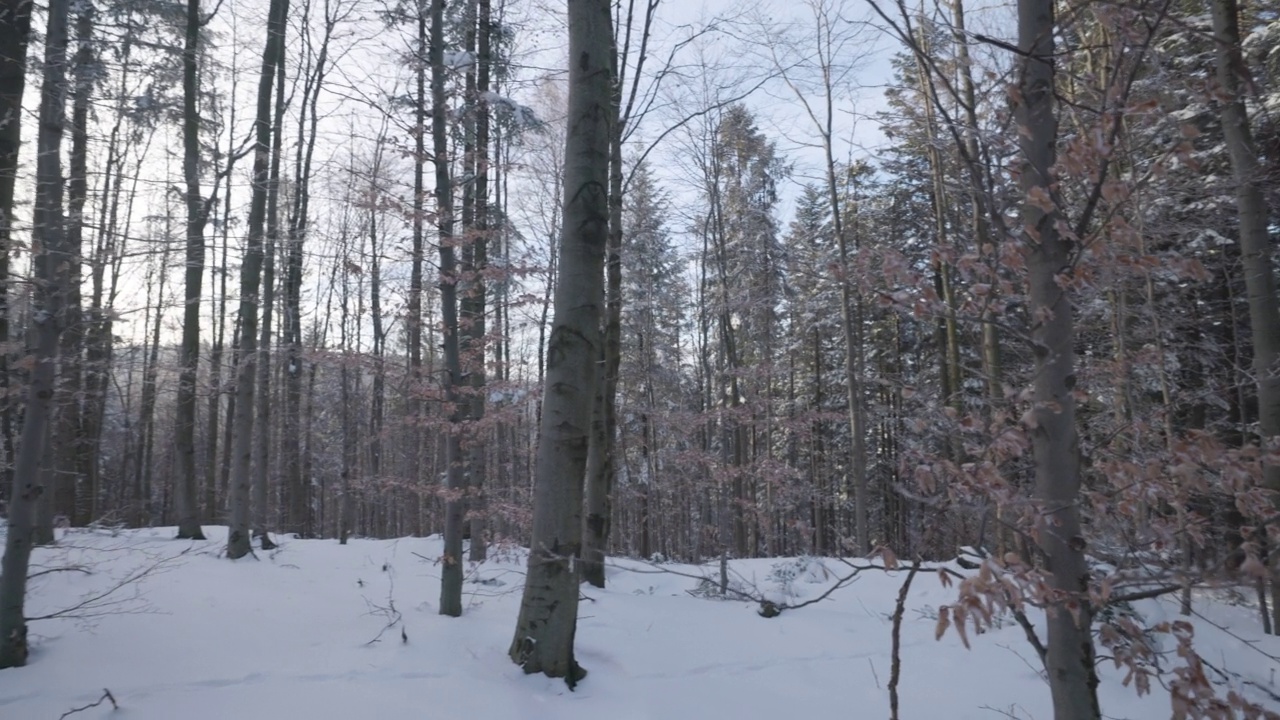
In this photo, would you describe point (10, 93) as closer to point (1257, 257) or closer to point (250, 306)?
point (250, 306)

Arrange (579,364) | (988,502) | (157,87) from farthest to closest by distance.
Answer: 1. (157,87)
2. (579,364)
3. (988,502)

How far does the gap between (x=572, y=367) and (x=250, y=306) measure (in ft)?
24.4

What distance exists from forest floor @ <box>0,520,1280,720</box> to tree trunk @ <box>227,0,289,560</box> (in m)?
1.01

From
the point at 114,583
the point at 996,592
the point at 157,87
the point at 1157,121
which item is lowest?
the point at 114,583

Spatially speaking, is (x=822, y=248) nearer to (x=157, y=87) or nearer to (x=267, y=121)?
(x=267, y=121)

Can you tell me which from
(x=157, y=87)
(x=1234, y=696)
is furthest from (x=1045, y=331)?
(x=157, y=87)

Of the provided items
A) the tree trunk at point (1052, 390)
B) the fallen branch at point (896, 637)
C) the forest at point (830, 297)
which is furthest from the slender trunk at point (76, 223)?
the tree trunk at point (1052, 390)

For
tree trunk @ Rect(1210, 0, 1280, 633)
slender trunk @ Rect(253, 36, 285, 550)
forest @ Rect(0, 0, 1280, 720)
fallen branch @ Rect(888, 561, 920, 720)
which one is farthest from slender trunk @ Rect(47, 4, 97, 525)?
tree trunk @ Rect(1210, 0, 1280, 633)

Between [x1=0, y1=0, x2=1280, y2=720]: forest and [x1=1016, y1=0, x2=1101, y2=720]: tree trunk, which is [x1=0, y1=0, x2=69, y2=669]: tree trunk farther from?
[x1=1016, y1=0, x2=1101, y2=720]: tree trunk

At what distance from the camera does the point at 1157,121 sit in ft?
8.85

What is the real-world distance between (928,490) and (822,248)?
57.0 ft

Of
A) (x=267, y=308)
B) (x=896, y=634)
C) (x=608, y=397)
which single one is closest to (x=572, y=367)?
(x=896, y=634)

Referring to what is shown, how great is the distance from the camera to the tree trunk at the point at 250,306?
32.5 feet

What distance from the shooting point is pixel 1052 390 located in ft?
8.27
